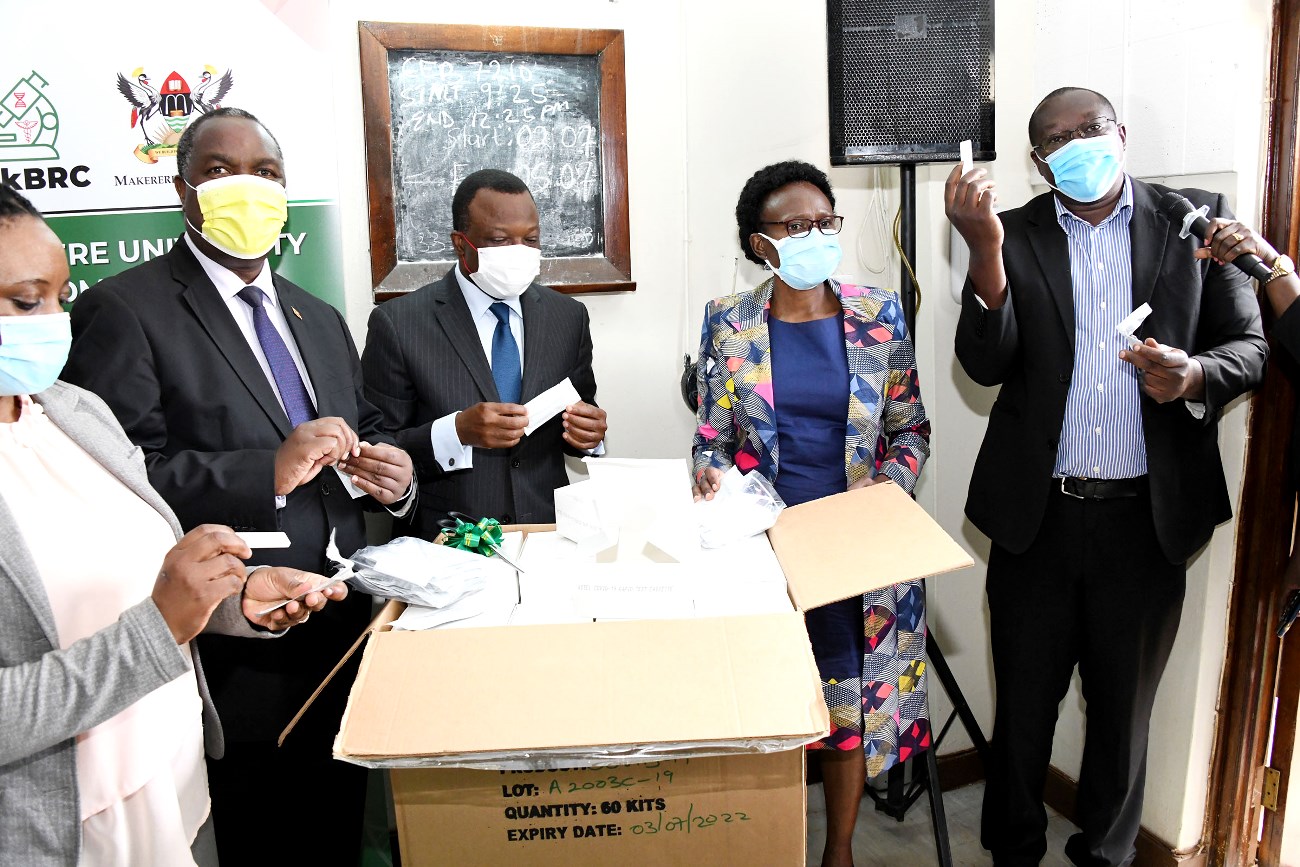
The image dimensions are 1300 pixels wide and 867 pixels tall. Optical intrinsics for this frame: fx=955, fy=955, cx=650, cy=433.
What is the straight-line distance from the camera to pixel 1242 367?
188 centimetres

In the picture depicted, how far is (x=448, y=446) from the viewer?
2.17m

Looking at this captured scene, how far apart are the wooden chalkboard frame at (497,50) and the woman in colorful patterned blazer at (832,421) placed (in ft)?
1.73

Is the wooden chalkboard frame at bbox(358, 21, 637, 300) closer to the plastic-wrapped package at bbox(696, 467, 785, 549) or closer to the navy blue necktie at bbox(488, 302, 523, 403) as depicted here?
the navy blue necktie at bbox(488, 302, 523, 403)

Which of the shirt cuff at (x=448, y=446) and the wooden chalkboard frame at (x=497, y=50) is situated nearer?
the shirt cuff at (x=448, y=446)

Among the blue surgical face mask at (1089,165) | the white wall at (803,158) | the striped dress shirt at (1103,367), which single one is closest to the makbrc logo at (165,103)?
the white wall at (803,158)

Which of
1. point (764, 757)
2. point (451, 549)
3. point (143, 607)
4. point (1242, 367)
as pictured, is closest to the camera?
point (143, 607)

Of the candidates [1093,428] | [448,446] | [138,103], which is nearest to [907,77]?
[1093,428]

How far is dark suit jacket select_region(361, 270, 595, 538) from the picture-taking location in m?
2.24

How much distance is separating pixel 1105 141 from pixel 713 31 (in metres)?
1.17

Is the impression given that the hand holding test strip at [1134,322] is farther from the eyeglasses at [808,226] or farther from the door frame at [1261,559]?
the eyeglasses at [808,226]

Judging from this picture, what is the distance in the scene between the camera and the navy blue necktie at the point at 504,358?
2289 millimetres

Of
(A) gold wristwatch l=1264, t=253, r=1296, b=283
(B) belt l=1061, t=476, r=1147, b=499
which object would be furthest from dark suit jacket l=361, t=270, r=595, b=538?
(A) gold wristwatch l=1264, t=253, r=1296, b=283

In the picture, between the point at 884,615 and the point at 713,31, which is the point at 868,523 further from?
the point at 713,31

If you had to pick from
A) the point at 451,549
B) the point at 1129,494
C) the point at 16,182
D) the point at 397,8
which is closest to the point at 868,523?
the point at 451,549
